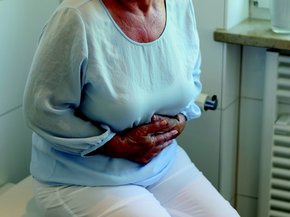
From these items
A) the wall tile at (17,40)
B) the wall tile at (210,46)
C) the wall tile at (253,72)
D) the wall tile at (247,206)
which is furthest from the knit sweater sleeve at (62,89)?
the wall tile at (247,206)

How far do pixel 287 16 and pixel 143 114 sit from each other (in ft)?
1.83

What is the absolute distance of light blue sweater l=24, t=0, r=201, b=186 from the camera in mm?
1246

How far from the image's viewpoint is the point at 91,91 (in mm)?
1278

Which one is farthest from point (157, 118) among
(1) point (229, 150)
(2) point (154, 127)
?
(1) point (229, 150)

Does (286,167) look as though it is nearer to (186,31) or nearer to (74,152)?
(186,31)

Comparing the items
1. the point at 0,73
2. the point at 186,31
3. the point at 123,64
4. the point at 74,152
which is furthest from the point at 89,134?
the point at 0,73

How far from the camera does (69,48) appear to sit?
1238mm

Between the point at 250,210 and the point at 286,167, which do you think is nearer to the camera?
the point at 286,167

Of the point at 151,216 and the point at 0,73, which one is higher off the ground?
the point at 0,73

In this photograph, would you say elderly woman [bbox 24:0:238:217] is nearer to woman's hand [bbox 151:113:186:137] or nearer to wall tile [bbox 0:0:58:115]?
woman's hand [bbox 151:113:186:137]

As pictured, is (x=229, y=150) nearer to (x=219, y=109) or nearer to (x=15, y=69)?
(x=219, y=109)

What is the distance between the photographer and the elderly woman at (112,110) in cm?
125

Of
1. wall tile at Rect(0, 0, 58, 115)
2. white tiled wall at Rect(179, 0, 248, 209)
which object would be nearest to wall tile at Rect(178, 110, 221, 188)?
white tiled wall at Rect(179, 0, 248, 209)

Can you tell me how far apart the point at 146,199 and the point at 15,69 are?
631 mm
